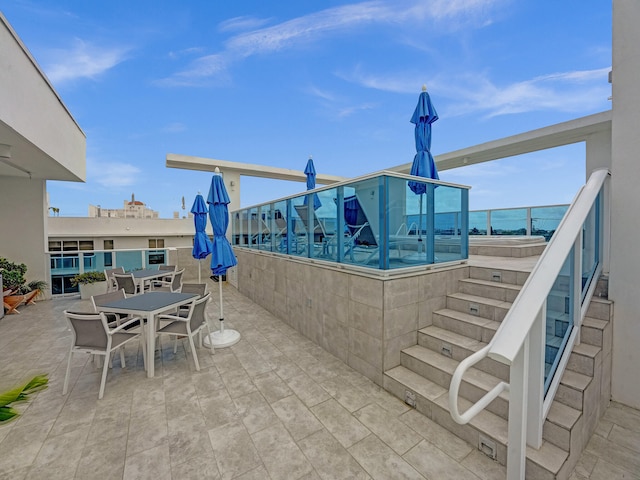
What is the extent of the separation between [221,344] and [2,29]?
496 centimetres

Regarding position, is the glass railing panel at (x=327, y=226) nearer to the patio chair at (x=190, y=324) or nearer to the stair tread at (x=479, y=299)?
the stair tread at (x=479, y=299)

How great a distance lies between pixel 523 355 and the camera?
155 centimetres

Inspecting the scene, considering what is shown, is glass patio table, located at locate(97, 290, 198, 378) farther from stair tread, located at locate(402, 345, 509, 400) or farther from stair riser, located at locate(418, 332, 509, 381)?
stair riser, located at locate(418, 332, 509, 381)

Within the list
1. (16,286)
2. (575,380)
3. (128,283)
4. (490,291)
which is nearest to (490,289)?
(490,291)

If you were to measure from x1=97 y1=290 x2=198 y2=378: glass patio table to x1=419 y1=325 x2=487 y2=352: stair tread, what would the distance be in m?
3.24

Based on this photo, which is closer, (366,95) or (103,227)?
(366,95)

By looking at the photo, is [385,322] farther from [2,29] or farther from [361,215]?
[2,29]

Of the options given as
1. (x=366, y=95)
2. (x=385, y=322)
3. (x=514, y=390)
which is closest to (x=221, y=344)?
(x=385, y=322)

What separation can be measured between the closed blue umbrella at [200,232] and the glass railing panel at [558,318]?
22.6ft

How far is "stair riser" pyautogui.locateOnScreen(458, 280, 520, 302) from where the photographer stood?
319 centimetres

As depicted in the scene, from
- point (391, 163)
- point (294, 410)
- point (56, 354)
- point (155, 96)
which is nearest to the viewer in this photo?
point (294, 410)

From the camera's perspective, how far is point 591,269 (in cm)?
278

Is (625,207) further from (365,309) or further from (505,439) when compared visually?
(365,309)

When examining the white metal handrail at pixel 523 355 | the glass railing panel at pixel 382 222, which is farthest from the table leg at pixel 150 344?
the white metal handrail at pixel 523 355
